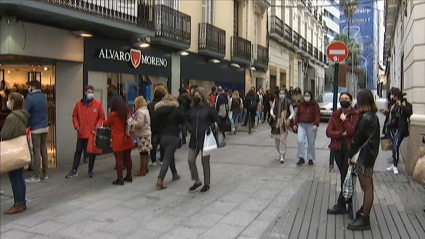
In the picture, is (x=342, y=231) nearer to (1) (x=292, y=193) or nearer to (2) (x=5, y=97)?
(1) (x=292, y=193)

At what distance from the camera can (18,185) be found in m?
6.20

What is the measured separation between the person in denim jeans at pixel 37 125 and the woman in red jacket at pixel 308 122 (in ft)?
18.4

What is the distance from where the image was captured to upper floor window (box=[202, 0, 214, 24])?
17500 mm

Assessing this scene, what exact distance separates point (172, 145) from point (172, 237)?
2523 mm

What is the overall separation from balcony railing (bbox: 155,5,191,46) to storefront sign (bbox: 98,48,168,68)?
2.65ft

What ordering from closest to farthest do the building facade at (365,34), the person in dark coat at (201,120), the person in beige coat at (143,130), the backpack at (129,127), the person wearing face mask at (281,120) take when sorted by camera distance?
the person in dark coat at (201,120), the backpack at (129,127), the person in beige coat at (143,130), the person wearing face mask at (281,120), the building facade at (365,34)

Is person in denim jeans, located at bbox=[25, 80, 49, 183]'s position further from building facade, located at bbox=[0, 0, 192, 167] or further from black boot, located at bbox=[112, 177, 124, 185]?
black boot, located at bbox=[112, 177, 124, 185]

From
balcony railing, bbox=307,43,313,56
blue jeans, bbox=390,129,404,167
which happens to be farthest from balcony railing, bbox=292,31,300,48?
blue jeans, bbox=390,129,404,167

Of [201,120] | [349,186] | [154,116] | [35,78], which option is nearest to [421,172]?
[349,186]

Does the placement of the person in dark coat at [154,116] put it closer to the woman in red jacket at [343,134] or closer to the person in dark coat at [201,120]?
the person in dark coat at [201,120]

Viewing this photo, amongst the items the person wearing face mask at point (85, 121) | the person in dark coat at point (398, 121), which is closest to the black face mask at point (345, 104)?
the person in dark coat at point (398, 121)

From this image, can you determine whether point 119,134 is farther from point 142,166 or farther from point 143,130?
point 142,166

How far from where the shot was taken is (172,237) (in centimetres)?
520

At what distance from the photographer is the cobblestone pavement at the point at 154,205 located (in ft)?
17.9
